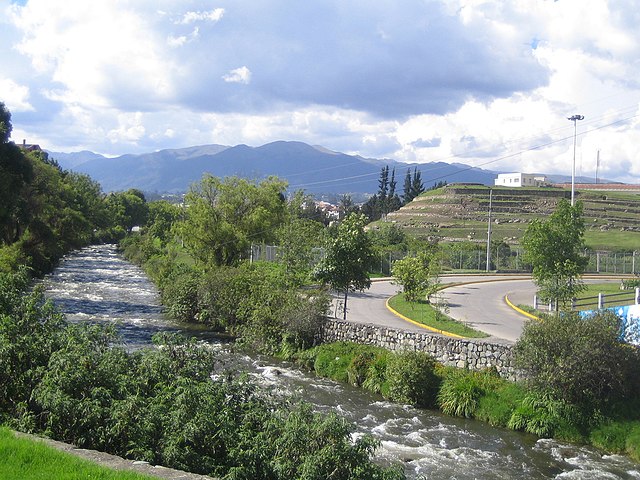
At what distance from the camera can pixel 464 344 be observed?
2069 cm

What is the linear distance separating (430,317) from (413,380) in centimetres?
1027

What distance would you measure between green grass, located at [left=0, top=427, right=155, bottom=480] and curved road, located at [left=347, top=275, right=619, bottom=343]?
15.2 m

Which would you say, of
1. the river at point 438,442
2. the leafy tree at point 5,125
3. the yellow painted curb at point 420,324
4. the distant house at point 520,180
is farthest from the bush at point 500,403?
the distant house at point 520,180

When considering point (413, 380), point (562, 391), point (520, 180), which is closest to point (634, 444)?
point (562, 391)

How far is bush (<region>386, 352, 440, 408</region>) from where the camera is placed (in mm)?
19469

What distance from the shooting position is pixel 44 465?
8367mm

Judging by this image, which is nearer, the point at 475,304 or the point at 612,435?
the point at 612,435

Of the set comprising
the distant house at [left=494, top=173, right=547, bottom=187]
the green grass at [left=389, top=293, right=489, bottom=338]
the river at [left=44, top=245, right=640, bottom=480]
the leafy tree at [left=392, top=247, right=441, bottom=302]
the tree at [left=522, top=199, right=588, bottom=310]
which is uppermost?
the distant house at [left=494, top=173, right=547, bottom=187]

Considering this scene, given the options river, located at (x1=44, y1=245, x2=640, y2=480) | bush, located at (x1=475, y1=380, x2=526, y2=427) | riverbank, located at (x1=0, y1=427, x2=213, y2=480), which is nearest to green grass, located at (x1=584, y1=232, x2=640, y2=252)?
bush, located at (x1=475, y1=380, x2=526, y2=427)

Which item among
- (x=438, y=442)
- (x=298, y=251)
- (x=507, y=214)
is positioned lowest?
(x=438, y=442)

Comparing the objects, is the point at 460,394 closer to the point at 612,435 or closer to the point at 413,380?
the point at 413,380

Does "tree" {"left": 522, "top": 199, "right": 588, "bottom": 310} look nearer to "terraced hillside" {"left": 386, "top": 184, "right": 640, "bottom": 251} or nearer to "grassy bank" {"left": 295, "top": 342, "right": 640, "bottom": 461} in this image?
"grassy bank" {"left": 295, "top": 342, "right": 640, "bottom": 461}

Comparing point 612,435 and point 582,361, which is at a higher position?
point 582,361

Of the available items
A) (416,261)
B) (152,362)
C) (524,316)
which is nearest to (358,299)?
(416,261)
